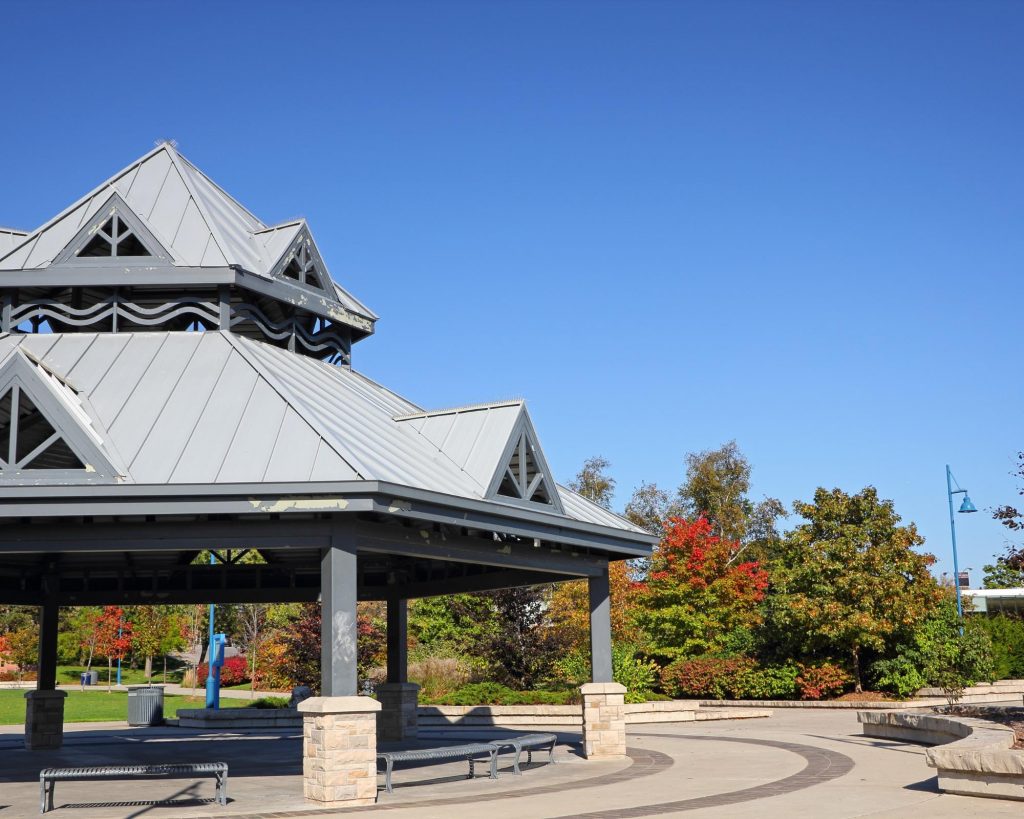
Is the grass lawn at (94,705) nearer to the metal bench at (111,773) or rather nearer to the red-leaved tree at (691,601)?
the red-leaved tree at (691,601)

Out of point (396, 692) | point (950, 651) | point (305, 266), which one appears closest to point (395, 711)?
point (396, 692)

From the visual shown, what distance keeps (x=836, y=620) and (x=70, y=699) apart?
32.6 metres

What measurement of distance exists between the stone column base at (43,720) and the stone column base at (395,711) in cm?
710

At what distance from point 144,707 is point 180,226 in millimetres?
17586

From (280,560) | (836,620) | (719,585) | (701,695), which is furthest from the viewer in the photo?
(719,585)

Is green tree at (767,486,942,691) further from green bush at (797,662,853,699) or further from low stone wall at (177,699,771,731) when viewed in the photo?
low stone wall at (177,699,771,731)

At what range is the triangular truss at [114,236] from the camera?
19.3 metres

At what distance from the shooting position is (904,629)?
3188cm

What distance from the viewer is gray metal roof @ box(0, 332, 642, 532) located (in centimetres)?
1465

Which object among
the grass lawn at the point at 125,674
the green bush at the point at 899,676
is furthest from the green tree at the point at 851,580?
the grass lawn at the point at 125,674

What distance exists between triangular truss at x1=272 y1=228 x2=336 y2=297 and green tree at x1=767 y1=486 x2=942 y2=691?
1805cm

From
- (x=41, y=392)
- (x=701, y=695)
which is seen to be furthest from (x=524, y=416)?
(x=701, y=695)

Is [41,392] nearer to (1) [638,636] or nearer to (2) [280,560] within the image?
(2) [280,560]

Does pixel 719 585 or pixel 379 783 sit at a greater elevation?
pixel 719 585
